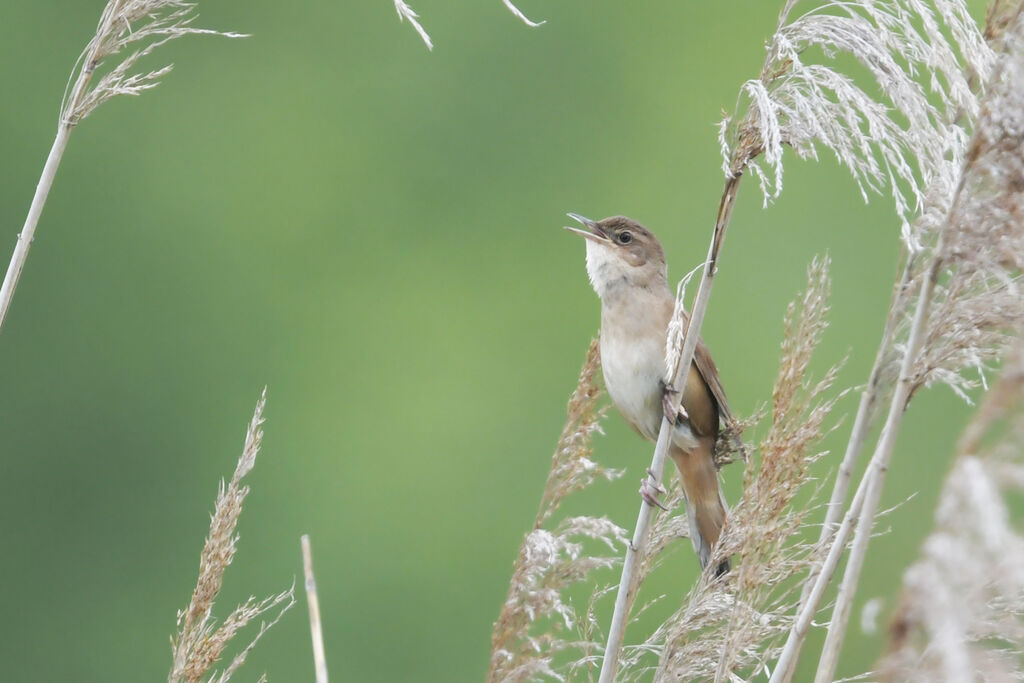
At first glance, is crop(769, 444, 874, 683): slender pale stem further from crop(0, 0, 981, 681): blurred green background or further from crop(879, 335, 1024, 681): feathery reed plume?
crop(0, 0, 981, 681): blurred green background

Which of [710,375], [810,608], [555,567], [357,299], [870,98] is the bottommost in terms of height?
[357,299]

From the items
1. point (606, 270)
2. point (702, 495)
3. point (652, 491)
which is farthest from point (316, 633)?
point (606, 270)

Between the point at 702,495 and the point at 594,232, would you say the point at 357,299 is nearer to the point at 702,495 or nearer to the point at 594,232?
the point at 594,232

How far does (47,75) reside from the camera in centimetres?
1271

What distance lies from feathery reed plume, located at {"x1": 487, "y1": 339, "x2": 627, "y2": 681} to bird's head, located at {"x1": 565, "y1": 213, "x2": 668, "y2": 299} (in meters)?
1.51

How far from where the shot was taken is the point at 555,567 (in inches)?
99.7

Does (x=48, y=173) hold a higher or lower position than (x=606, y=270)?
higher

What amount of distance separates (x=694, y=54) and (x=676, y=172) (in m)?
1.62

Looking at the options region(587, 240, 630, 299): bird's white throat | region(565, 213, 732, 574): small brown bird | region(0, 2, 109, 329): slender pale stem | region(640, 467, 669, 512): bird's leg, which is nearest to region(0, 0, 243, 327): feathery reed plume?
region(0, 2, 109, 329): slender pale stem

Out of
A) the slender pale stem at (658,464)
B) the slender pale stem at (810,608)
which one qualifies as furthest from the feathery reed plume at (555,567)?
the slender pale stem at (810,608)

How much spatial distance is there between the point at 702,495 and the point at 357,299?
8.83 m

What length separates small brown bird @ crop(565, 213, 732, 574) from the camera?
3.86 metres

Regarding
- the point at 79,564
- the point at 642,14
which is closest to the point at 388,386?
the point at 79,564

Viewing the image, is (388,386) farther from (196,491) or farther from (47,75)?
(47,75)
